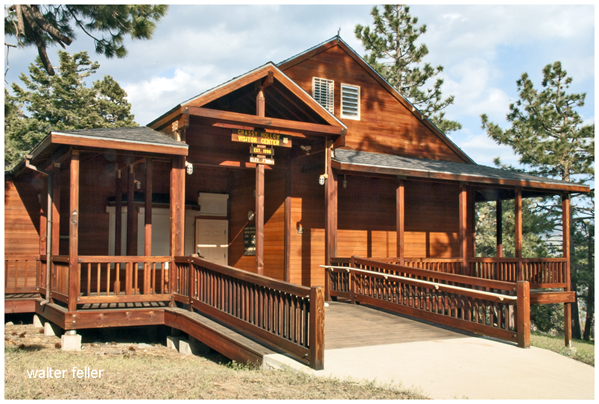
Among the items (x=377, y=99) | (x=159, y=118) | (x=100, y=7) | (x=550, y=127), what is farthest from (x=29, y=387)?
(x=550, y=127)

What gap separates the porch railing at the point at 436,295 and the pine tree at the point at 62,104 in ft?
80.9

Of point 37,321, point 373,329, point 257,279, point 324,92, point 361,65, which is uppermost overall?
point 361,65

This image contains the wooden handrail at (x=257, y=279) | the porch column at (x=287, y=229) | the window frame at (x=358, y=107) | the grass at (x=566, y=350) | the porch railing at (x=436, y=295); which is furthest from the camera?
the window frame at (x=358, y=107)

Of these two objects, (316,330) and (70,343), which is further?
(70,343)

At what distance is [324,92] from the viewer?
16.3m

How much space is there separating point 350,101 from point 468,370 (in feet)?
36.7

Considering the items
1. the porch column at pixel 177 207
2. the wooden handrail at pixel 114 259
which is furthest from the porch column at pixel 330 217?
the wooden handrail at pixel 114 259

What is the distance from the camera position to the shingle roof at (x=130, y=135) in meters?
9.56

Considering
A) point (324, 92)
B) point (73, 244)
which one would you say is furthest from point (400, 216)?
point (73, 244)

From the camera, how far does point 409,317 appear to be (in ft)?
34.7

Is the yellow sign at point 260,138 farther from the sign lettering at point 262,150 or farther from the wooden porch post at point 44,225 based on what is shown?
the wooden porch post at point 44,225

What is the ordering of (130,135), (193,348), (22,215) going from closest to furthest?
(193,348), (130,135), (22,215)

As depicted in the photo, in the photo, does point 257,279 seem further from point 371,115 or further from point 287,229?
point 371,115

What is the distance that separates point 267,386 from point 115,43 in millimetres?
7118
